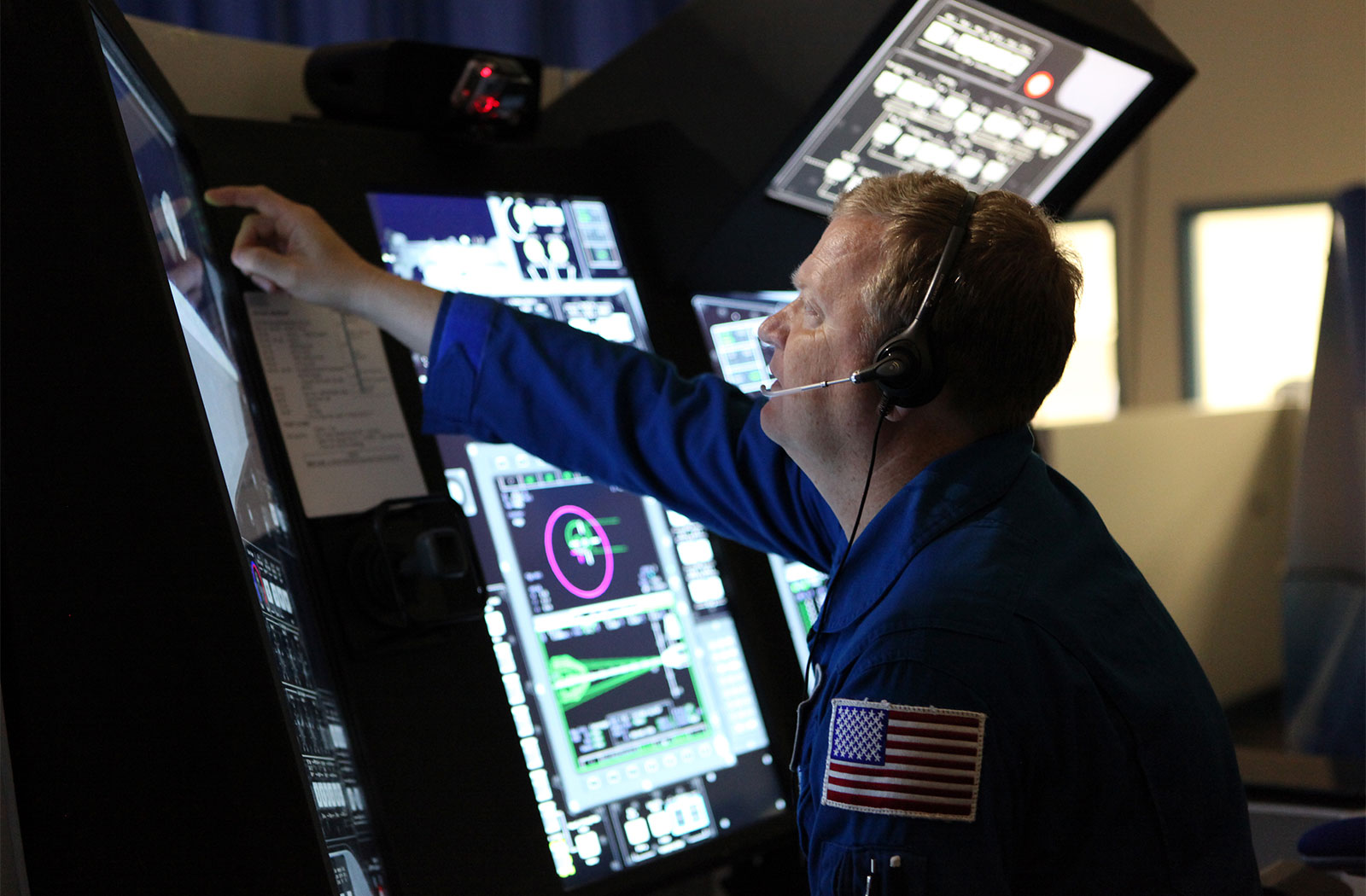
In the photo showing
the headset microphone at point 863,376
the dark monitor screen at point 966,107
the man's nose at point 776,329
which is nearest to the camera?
the headset microphone at point 863,376

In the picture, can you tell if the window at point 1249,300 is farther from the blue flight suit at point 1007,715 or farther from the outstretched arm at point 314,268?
the outstretched arm at point 314,268

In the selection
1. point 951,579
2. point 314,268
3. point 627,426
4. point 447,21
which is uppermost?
point 447,21

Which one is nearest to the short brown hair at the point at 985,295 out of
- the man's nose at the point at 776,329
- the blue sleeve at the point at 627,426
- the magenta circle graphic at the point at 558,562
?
the man's nose at the point at 776,329

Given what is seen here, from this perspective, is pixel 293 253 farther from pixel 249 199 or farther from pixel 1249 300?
pixel 1249 300

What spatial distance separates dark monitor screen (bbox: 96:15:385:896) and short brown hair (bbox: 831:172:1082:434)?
0.48 m

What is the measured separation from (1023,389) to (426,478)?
21.4 inches

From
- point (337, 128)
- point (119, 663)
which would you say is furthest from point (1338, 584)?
point (119, 663)

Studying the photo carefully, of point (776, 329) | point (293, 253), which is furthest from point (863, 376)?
point (293, 253)

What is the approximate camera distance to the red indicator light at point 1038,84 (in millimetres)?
1355

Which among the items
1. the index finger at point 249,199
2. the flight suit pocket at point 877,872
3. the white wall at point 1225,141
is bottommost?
the flight suit pocket at point 877,872

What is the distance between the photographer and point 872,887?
0.71 m

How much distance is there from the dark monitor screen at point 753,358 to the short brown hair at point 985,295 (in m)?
0.44

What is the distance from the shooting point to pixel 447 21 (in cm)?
244

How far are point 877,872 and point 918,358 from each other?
0.35m
